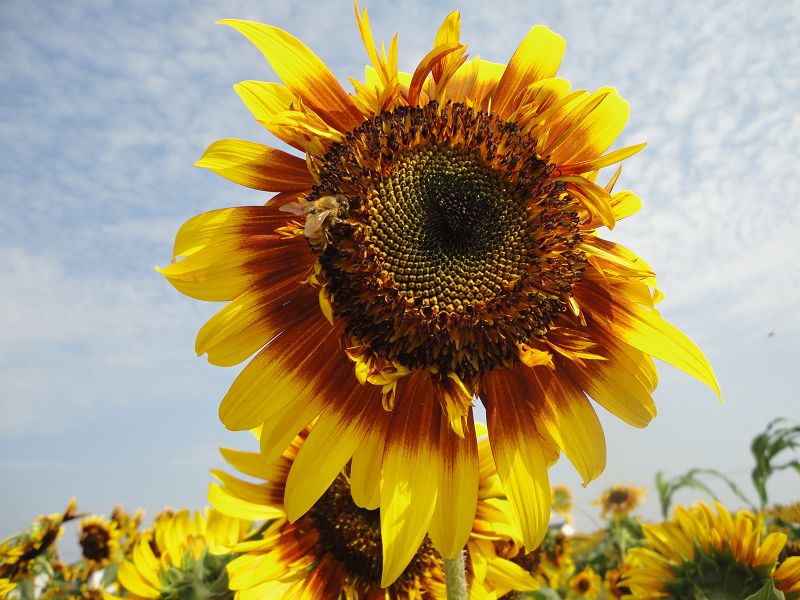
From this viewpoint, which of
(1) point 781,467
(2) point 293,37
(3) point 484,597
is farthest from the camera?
(1) point 781,467

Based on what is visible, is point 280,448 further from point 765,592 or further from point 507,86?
point 765,592

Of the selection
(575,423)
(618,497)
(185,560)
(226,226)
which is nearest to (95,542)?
(185,560)

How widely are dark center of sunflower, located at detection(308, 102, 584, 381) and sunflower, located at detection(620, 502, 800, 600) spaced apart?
5.08 feet

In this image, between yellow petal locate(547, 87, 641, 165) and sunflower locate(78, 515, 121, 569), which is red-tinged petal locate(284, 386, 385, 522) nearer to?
yellow petal locate(547, 87, 641, 165)

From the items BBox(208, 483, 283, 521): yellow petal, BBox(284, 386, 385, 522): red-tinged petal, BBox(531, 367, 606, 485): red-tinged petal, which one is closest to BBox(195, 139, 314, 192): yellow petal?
BBox(284, 386, 385, 522): red-tinged petal

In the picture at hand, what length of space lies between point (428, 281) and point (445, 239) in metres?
0.16

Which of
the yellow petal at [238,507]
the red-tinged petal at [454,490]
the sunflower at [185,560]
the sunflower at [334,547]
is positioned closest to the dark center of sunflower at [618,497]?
the sunflower at [185,560]

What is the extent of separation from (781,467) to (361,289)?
5007 mm

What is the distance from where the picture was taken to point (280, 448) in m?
1.94

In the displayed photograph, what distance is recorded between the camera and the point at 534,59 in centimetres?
212

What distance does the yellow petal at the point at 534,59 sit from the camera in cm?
212

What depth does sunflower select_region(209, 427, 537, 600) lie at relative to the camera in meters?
2.50

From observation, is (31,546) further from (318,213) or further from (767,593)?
(767,593)

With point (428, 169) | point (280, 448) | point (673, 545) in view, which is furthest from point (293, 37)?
point (673, 545)
